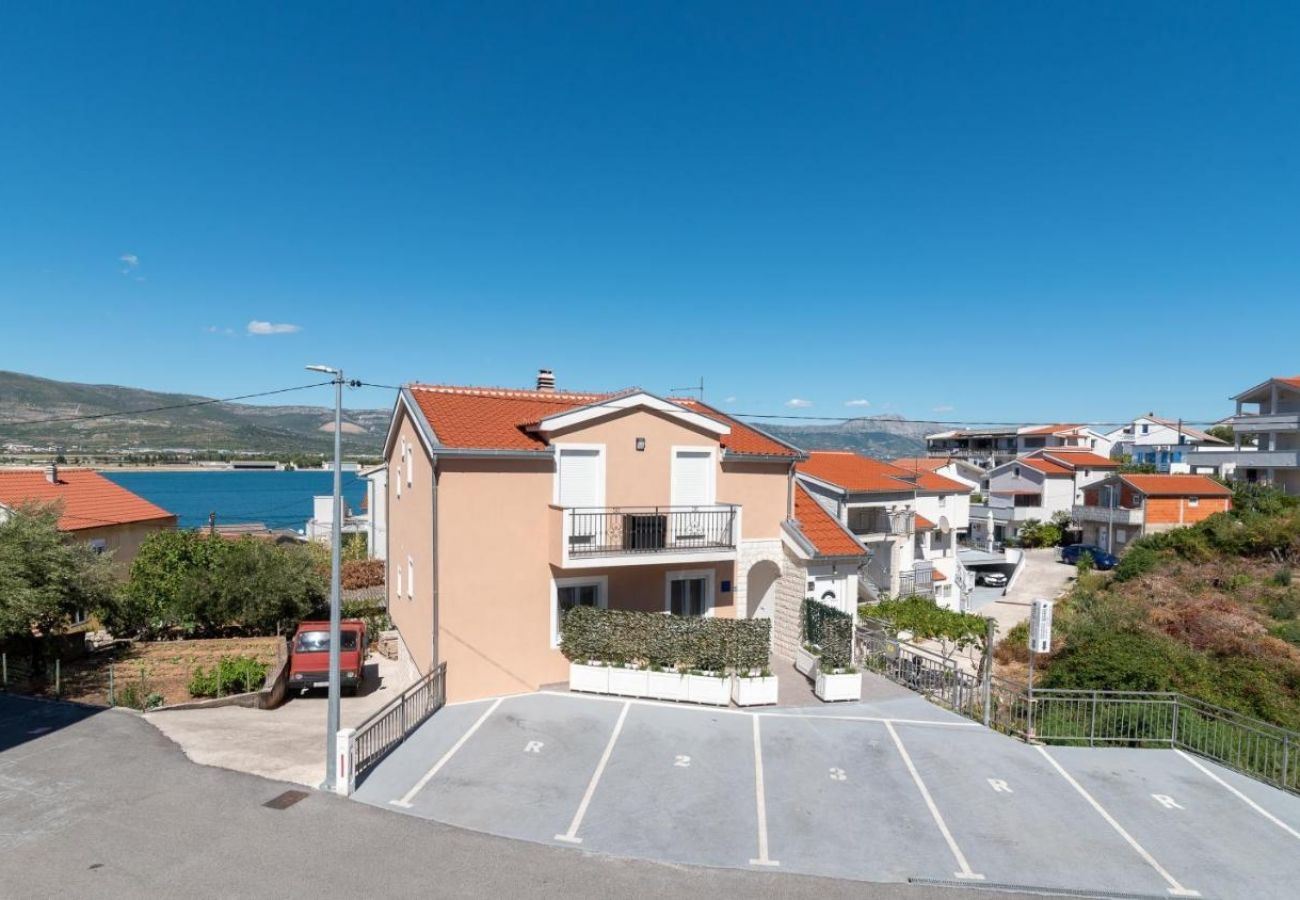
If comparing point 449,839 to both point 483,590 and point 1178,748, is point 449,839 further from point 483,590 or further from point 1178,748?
point 1178,748

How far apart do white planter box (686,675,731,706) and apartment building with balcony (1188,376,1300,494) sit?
153 ft

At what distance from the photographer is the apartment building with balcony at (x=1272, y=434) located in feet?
147

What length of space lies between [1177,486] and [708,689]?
46.6 metres

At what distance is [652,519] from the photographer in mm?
16594

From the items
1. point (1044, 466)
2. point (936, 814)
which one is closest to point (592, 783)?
point (936, 814)

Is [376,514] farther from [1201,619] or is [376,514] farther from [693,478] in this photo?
[1201,619]

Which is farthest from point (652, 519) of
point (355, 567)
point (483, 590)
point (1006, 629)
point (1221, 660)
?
point (1006, 629)

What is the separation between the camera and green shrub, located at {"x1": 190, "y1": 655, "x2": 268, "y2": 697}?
17.3 metres

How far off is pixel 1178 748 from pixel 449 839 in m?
13.5

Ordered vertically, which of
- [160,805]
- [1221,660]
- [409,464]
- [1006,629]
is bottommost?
[1006,629]

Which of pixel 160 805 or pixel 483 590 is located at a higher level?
pixel 483 590

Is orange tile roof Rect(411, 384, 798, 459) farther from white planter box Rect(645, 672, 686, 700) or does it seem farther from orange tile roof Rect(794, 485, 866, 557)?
white planter box Rect(645, 672, 686, 700)

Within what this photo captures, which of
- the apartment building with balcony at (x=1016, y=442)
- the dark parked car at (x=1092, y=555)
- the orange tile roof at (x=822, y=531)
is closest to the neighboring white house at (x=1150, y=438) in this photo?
the apartment building with balcony at (x=1016, y=442)

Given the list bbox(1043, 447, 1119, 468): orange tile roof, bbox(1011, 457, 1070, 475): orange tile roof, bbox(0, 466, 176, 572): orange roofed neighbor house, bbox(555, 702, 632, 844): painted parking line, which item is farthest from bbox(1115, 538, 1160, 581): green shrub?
bbox(0, 466, 176, 572): orange roofed neighbor house
